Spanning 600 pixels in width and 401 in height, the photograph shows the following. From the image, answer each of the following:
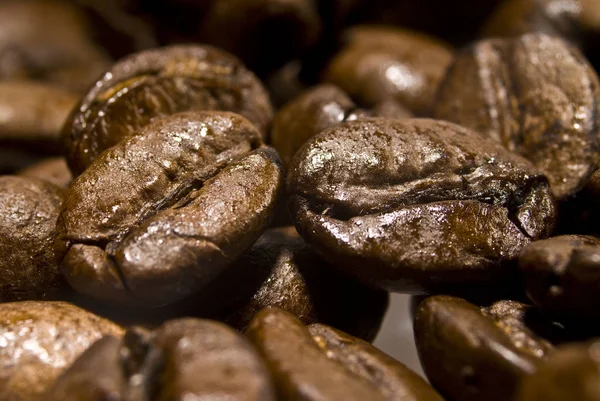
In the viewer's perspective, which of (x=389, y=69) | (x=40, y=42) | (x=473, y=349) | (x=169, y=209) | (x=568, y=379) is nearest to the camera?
(x=568, y=379)

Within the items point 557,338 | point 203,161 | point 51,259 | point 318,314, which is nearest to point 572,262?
point 557,338

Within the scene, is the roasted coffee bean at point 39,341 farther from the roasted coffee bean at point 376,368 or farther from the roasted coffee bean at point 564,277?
the roasted coffee bean at point 564,277

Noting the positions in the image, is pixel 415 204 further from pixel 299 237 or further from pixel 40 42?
pixel 40 42

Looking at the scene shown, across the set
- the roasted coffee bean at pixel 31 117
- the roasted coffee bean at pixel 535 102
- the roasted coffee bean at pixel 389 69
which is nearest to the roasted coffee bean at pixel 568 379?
the roasted coffee bean at pixel 535 102

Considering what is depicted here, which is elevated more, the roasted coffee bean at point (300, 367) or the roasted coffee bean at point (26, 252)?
the roasted coffee bean at point (300, 367)

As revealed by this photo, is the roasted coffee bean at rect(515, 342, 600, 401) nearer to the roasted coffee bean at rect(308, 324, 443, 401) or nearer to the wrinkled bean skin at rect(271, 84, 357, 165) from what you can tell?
the roasted coffee bean at rect(308, 324, 443, 401)

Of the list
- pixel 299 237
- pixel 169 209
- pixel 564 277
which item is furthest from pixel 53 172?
pixel 564 277

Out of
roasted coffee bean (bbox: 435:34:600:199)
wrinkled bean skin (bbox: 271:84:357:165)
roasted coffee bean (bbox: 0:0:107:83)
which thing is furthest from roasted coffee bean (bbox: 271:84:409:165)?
roasted coffee bean (bbox: 0:0:107:83)
